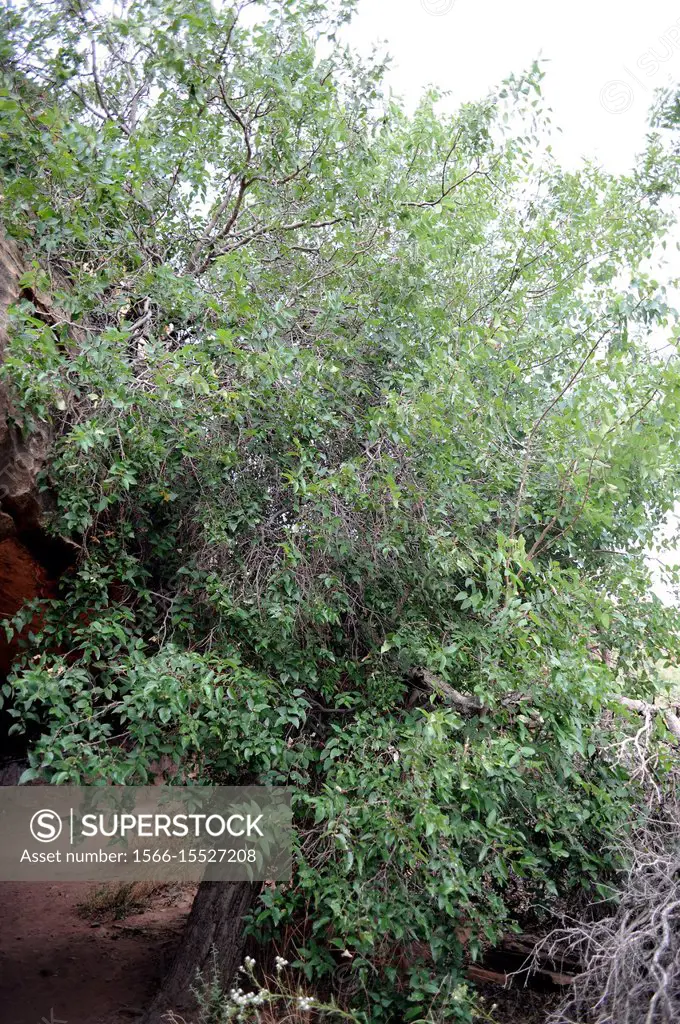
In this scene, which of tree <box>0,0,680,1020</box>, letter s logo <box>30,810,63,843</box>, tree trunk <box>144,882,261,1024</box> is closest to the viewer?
tree <box>0,0,680,1020</box>

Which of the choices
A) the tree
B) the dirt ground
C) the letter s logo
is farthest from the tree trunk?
the letter s logo

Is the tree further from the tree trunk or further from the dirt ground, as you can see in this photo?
the dirt ground

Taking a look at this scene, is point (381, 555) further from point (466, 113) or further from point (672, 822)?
point (466, 113)

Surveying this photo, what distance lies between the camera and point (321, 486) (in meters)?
4.25

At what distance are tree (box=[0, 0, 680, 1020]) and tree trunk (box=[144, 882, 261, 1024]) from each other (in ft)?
0.13

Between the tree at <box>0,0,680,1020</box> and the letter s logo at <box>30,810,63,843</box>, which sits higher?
the tree at <box>0,0,680,1020</box>

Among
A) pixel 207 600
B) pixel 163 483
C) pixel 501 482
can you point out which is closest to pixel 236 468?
pixel 163 483

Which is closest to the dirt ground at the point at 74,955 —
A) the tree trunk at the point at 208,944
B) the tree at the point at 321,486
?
the tree trunk at the point at 208,944

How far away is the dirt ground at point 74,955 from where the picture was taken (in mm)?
6043

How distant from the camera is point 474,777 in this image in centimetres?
415

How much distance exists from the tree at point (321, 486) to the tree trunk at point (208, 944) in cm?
4

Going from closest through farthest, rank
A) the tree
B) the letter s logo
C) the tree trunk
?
the tree → the tree trunk → the letter s logo

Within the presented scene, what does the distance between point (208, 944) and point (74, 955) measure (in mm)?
2091

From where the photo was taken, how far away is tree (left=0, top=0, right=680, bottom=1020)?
A: 13.6 feet
